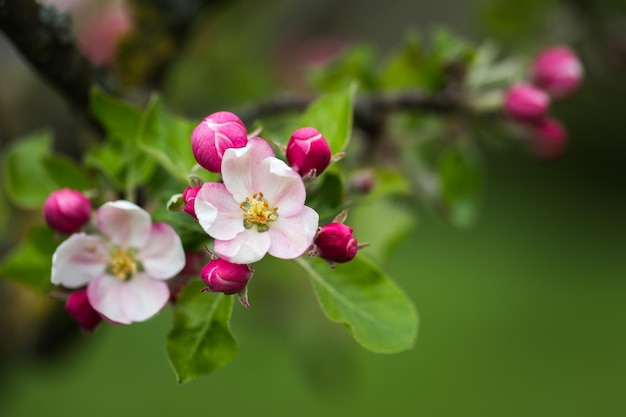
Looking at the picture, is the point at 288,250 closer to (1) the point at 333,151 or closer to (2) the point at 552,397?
(1) the point at 333,151

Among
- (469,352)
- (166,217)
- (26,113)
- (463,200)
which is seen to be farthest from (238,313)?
(469,352)

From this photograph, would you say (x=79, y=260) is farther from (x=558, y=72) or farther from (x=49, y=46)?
(x=558, y=72)

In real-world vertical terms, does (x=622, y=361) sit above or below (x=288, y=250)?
below

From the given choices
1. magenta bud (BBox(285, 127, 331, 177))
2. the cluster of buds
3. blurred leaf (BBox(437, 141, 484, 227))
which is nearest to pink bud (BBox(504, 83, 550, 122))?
the cluster of buds

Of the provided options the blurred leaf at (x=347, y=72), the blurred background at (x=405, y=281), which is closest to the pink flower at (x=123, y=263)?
the blurred background at (x=405, y=281)

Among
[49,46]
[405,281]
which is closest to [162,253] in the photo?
[49,46]
